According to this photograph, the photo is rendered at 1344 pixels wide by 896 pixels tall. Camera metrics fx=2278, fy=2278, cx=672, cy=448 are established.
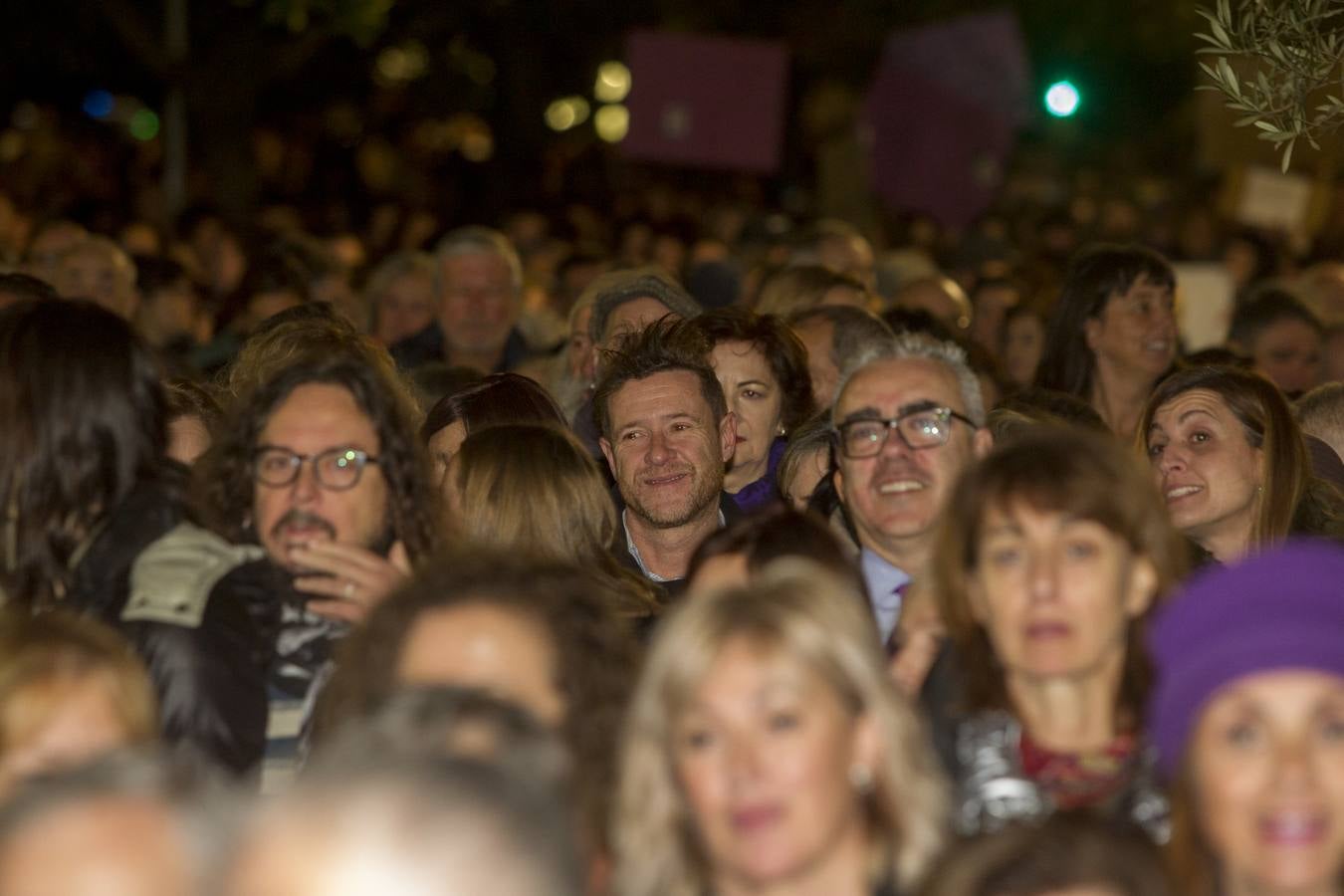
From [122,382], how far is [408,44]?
23.7 m

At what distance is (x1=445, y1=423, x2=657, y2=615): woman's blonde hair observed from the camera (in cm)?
589

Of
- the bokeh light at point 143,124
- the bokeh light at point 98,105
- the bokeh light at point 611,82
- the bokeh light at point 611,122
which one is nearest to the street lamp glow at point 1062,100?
the bokeh light at point 611,82

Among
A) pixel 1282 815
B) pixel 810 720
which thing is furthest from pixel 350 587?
pixel 1282 815

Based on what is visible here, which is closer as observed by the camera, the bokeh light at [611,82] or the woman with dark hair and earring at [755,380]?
the woman with dark hair and earring at [755,380]

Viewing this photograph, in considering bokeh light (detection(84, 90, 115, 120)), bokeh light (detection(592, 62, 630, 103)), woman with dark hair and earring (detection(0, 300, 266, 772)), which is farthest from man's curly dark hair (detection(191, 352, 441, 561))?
bokeh light (detection(592, 62, 630, 103))

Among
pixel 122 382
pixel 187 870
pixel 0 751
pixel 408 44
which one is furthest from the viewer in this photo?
pixel 408 44

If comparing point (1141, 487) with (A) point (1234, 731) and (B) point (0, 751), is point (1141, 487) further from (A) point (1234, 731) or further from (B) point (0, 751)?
(B) point (0, 751)

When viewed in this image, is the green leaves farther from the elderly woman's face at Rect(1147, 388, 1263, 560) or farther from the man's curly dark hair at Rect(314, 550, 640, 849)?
the man's curly dark hair at Rect(314, 550, 640, 849)

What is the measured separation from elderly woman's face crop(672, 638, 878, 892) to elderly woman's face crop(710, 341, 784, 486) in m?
3.99

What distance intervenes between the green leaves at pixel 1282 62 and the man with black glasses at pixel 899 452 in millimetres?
1316

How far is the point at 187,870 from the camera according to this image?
3.24 m

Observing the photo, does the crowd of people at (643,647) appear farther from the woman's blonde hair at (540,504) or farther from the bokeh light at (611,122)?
the bokeh light at (611,122)

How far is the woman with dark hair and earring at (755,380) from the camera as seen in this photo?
26.6 ft

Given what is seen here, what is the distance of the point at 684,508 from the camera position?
707 centimetres
